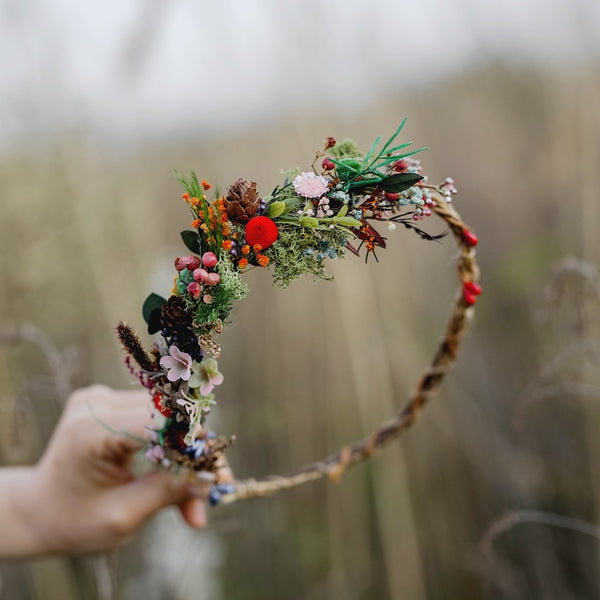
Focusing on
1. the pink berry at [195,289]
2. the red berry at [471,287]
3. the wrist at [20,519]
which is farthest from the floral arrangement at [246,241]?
the wrist at [20,519]

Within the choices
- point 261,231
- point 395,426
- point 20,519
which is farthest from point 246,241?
point 20,519

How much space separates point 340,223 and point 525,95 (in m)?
0.97

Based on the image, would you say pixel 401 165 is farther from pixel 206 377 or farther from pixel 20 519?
pixel 20 519

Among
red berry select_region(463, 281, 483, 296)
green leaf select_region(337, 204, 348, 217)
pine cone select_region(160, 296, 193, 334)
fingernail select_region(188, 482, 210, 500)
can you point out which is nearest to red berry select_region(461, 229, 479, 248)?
red berry select_region(463, 281, 483, 296)

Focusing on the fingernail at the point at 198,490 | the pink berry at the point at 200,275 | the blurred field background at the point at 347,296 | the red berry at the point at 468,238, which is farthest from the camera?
the blurred field background at the point at 347,296

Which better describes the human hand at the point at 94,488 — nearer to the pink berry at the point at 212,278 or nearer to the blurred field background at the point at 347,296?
the pink berry at the point at 212,278

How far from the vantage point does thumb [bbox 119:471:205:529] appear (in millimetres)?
576

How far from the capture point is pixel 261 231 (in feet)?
1.22

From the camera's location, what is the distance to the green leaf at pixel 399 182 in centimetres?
38

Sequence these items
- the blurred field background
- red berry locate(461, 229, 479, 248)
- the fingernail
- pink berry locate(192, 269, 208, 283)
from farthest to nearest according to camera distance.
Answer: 1. the blurred field background
2. the fingernail
3. red berry locate(461, 229, 479, 248)
4. pink berry locate(192, 269, 208, 283)

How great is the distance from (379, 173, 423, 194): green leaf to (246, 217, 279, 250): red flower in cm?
8

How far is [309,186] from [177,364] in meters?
0.15

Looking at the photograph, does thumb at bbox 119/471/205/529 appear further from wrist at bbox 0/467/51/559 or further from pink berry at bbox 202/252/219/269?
pink berry at bbox 202/252/219/269

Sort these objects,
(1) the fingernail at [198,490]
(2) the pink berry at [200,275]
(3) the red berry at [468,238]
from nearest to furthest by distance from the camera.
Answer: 1. (2) the pink berry at [200,275]
2. (3) the red berry at [468,238]
3. (1) the fingernail at [198,490]
